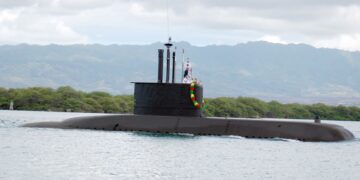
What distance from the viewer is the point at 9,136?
36.6m

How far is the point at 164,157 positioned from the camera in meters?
29.1

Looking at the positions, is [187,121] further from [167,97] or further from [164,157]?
[164,157]

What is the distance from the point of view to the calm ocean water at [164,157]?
82.3ft

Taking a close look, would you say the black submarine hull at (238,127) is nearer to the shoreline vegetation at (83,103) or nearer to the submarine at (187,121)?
the submarine at (187,121)

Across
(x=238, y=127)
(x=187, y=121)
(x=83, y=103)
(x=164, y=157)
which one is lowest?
(x=164, y=157)

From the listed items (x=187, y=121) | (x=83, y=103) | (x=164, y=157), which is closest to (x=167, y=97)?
(x=187, y=121)

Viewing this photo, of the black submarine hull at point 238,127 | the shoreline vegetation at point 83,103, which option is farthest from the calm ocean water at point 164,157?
the shoreline vegetation at point 83,103

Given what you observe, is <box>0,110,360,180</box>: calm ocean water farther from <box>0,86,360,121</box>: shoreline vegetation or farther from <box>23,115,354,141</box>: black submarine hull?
<box>0,86,360,121</box>: shoreline vegetation

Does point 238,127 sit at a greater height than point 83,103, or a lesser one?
lesser

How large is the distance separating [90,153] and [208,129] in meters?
8.14

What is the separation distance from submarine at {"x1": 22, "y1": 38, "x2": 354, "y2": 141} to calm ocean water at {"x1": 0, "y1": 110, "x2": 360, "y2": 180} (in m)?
0.42

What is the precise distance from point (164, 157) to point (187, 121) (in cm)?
746

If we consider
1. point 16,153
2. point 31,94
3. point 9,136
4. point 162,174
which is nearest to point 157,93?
point 9,136

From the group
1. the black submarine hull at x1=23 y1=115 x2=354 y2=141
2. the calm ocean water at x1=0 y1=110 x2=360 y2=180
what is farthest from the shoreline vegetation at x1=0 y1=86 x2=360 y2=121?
the black submarine hull at x1=23 y1=115 x2=354 y2=141
